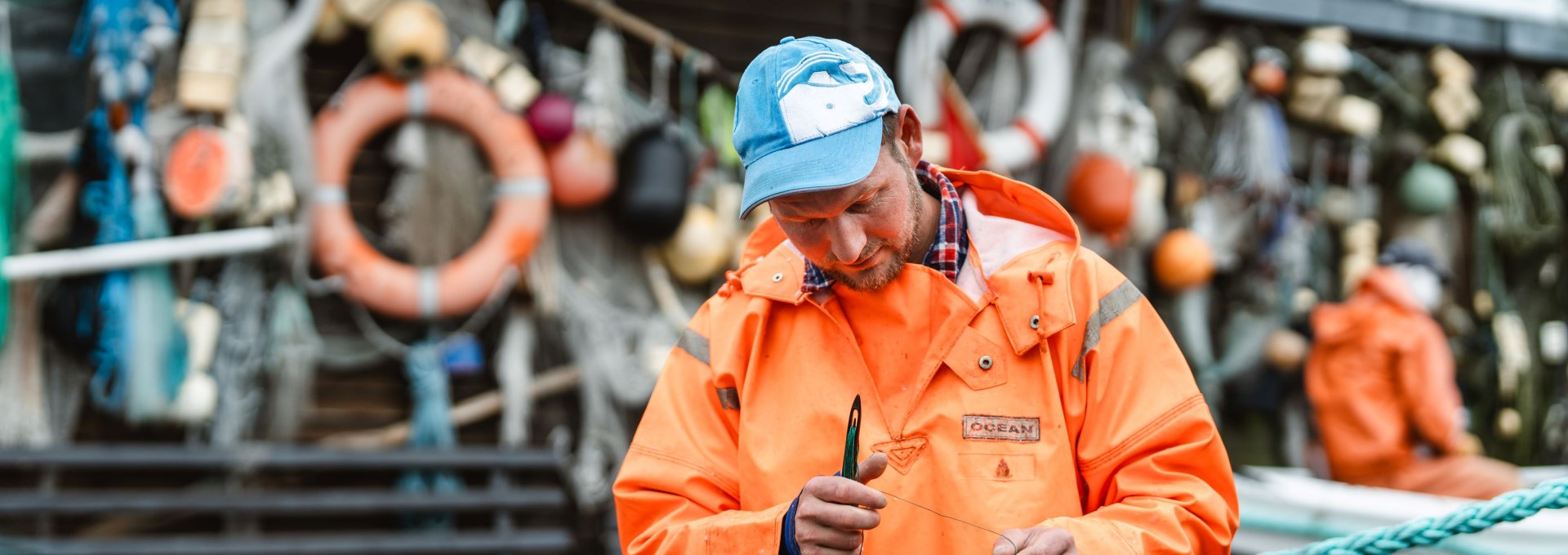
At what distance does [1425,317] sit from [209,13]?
229 inches

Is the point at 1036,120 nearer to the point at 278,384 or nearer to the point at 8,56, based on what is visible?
the point at 278,384

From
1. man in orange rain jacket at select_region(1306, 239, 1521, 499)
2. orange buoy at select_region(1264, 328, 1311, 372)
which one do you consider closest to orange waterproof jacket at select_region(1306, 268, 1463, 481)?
man in orange rain jacket at select_region(1306, 239, 1521, 499)

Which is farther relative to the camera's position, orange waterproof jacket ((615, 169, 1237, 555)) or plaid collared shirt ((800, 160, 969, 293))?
plaid collared shirt ((800, 160, 969, 293))

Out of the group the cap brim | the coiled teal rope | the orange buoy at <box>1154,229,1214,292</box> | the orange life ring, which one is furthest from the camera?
the orange buoy at <box>1154,229,1214,292</box>

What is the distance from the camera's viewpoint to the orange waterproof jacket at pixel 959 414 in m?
1.79

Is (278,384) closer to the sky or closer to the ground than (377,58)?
closer to the ground

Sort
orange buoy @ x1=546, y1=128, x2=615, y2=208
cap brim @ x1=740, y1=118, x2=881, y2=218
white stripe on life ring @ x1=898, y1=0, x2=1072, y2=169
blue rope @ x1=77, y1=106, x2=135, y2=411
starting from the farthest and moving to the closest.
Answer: white stripe on life ring @ x1=898, y1=0, x2=1072, y2=169
orange buoy @ x1=546, y1=128, x2=615, y2=208
blue rope @ x1=77, y1=106, x2=135, y2=411
cap brim @ x1=740, y1=118, x2=881, y2=218

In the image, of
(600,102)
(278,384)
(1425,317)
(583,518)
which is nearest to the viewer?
(278,384)

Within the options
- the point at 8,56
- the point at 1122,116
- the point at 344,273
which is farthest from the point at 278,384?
the point at 1122,116

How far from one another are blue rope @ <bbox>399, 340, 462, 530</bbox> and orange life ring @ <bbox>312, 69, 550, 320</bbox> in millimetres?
193

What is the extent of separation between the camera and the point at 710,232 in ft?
19.1

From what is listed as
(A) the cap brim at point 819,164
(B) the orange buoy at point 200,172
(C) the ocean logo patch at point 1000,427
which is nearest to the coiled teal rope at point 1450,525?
(C) the ocean logo patch at point 1000,427

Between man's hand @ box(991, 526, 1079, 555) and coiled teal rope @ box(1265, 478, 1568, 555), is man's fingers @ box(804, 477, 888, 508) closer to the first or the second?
man's hand @ box(991, 526, 1079, 555)

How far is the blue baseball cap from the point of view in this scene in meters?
1.78
